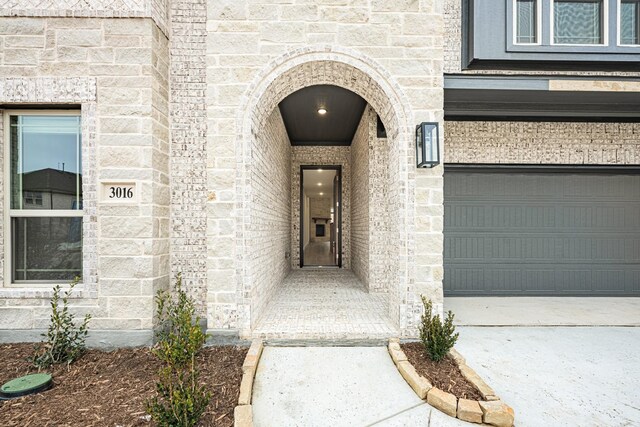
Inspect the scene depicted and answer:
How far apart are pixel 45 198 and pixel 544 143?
22.3ft

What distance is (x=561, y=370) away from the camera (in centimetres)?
273

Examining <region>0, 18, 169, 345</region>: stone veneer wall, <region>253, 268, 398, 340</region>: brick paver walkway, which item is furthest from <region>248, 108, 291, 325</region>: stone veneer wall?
<region>0, 18, 169, 345</region>: stone veneer wall

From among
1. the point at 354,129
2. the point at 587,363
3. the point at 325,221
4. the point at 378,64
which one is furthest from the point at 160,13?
the point at 325,221

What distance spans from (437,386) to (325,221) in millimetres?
18414

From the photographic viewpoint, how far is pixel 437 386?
239 centimetres

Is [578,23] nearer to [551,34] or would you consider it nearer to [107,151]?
[551,34]

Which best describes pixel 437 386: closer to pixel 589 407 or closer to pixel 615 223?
pixel 589 407

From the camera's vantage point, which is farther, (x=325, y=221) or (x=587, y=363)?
(x=325, y=221)

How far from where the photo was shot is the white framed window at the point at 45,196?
313 cm

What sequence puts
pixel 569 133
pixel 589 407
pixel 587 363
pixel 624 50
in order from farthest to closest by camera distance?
pixel 569 133, pixel 624 50, pixel 587 363, pixel 589 407

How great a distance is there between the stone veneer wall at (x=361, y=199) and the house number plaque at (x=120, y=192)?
11.3 ft

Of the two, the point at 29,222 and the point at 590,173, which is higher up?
the point at 590,173

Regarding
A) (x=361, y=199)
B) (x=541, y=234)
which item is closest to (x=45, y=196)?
(x=361, y=199)

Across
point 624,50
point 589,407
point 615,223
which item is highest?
point 624,50
